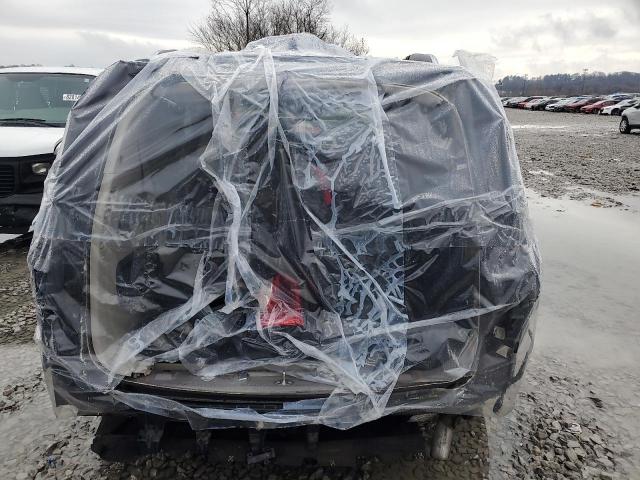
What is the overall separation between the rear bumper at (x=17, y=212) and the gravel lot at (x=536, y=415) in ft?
1.03

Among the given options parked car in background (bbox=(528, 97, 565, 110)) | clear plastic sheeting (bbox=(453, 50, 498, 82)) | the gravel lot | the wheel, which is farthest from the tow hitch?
parked car in background (bbox=(528, 97, 565, 110))

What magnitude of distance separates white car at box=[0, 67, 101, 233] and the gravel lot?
1.88ft

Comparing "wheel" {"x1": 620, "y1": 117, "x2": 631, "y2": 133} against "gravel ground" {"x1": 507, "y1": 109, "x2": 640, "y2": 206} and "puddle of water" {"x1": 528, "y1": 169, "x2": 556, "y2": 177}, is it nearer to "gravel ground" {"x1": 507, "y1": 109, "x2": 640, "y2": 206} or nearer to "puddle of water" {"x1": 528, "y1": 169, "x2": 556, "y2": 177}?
"gravel ground" {"x1": 507, "y1": 109, "x2": 640, "y2": 206}

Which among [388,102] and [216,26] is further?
[216,26]

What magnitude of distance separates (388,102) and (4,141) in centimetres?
486

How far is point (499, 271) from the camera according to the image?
6.41ft

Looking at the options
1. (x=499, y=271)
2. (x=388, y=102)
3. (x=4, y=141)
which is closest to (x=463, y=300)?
(x=499, y=271)

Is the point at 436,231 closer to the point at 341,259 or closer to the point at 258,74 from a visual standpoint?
the point at 341,259

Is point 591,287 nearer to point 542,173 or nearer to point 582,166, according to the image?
point 542,173

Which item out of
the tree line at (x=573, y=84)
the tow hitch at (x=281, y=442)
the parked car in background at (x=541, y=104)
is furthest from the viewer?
the tree line at (x=573, y=84)

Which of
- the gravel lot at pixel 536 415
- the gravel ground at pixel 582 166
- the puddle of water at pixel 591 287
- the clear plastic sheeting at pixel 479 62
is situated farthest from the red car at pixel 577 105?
the clear plastic sheeting at pixel 479 62

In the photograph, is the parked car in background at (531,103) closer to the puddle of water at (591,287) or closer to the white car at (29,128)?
the puddle of water at (591,287)

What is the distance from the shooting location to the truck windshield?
6.06 m

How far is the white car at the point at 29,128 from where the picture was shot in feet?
17.0
